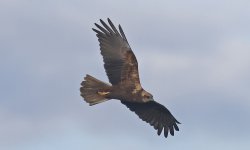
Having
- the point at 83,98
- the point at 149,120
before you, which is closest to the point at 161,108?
the point at 149,120

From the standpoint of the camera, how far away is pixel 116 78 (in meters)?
32.8

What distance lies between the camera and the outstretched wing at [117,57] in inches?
1289

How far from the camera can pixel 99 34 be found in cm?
3309

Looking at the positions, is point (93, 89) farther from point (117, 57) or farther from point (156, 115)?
point (156, 115)

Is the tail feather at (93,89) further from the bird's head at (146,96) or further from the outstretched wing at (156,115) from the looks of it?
the outstretched wing at (156,115)

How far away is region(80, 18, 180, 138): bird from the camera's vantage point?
32406 millimetres

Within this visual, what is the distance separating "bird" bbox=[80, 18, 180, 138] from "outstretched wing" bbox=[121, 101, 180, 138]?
0.15ft

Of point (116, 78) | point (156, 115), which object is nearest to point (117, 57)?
point (116, 78)

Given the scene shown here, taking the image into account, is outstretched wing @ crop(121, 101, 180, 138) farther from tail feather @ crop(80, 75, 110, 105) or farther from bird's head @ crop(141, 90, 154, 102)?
tail feather @ crop(80, 75, 110, 105)

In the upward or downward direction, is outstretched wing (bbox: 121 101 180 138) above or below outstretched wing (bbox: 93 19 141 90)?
below

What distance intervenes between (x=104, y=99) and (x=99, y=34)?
2.20 m

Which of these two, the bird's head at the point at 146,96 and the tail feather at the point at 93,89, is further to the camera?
the tail feather at the point at 93,89

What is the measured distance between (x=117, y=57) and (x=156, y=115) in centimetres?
252

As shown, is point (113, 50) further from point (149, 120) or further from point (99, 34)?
point (149, 120)
